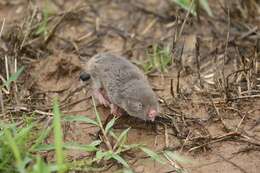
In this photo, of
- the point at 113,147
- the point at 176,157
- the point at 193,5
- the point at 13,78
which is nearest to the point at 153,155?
the point at 176,157

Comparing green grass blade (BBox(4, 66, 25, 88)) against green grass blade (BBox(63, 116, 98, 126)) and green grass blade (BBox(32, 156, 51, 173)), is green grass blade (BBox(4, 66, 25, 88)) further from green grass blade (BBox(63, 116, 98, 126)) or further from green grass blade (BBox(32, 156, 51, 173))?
green grass blade (BBox(32, 156, 51, 173))

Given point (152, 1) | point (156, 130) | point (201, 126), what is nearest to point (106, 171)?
point (156, 130)

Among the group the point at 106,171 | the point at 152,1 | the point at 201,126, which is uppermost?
the point at 152,1

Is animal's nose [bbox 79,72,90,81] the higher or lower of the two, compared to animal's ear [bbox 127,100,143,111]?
higher

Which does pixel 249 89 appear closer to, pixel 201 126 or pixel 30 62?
pixel 201 126

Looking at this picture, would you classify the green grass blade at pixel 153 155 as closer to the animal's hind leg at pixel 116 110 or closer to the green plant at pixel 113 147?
the green plant at pixel 113 147

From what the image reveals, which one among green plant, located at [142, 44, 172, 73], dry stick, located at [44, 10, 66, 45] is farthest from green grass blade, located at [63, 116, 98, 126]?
dry stick, located at [44, 10, 66, 45]

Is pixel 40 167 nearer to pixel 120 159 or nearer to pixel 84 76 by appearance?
pixel 120 159
